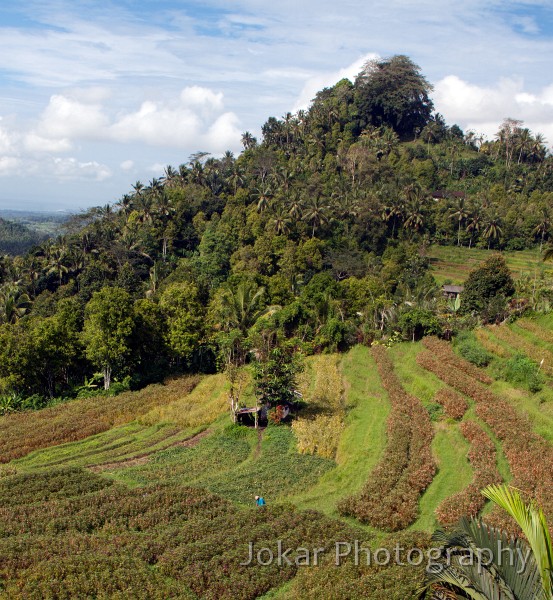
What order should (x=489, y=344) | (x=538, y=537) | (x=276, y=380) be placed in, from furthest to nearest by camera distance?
1. (x=489, y=344)
2. (x=276, y=380)
3. (x=538, y=537)

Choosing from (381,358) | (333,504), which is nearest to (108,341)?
(381,358)

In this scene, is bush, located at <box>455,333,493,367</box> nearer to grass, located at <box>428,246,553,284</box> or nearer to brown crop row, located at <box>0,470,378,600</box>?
brown crop row, located at <box>0,470,378,600</box>

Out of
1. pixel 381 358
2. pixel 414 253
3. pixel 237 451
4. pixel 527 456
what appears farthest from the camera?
pixel 414 253

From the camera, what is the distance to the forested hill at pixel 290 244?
38219mm

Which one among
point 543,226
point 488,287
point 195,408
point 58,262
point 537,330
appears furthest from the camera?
point 543,226

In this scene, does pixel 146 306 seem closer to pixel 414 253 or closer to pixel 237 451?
pixel 237 451

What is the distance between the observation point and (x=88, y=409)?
32500 millimetres

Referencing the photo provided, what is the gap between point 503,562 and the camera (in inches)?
287

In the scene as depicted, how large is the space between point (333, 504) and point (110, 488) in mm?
8509

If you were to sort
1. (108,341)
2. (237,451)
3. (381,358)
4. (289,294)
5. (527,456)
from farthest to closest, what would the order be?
(289,294)
(381,358)
(108,341)
(237,451)
(527,456)

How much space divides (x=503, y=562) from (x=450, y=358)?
91.2ft

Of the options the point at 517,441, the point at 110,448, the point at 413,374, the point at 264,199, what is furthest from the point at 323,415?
the point at 264,199

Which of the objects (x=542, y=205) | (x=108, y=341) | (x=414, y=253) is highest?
(x=542, y=205)

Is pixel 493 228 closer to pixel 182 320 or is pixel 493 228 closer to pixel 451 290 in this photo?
pixel 451 290
